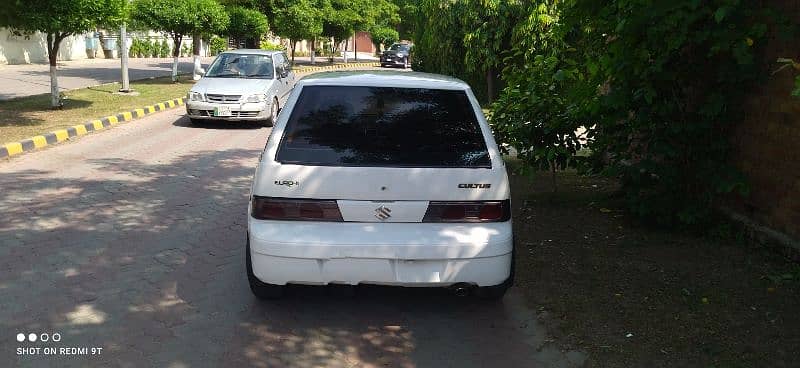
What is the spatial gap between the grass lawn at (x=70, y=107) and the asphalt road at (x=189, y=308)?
5.27 meters

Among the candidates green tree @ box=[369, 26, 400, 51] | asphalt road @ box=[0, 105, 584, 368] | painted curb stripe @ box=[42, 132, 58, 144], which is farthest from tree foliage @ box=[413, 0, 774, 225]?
green tree @ box=[369, 26, 400, 51]

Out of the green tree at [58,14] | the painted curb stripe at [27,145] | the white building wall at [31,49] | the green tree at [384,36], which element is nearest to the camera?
the painted curb stripe at [27,145]

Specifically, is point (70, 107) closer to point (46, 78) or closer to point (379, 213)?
point (46, 78)

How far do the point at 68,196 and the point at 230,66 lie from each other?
25.9ft

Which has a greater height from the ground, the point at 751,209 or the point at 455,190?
the point at 455,190

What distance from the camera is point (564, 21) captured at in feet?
21.0

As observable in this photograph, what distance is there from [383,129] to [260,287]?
4.28ft

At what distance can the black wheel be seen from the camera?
4286 millimetres

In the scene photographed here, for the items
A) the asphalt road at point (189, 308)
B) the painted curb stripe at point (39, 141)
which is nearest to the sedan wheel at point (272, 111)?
the painted curb stripe at point (39, 141)

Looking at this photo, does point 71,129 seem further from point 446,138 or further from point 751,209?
point 751,209

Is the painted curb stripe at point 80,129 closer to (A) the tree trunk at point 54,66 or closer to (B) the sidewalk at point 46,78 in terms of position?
(A) the tree trunk at point 54,66

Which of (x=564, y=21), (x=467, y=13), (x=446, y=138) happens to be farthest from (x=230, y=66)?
(x=446, y=138)

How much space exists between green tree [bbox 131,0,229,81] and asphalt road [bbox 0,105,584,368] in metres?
15.9

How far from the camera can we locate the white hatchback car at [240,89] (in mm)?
13297
